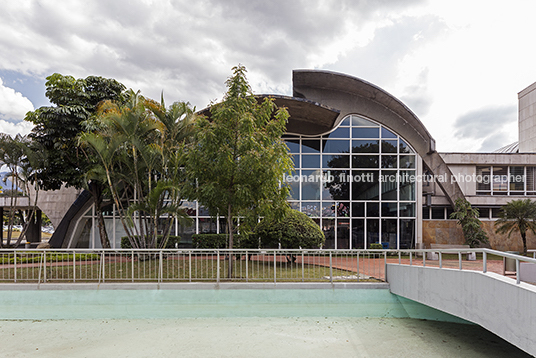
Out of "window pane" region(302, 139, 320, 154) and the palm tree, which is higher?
"window pane" region(302, 139, 320, 154)

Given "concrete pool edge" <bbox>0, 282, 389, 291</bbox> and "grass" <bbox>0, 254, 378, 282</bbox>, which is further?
"grass" <bbox>0, 254, 378, 282</bbox>

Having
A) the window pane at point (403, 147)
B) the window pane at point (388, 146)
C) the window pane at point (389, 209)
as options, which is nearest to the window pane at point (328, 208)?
the window pane at point (389, 209)

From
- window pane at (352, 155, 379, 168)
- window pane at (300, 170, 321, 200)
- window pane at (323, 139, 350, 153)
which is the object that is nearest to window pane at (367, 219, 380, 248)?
window pane at (352, 155, 379, 168)

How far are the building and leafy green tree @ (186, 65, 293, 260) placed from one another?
7.91 meters

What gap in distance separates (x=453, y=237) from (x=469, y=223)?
2140mm

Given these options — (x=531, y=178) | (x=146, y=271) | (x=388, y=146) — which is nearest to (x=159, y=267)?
(x=146, y=271)

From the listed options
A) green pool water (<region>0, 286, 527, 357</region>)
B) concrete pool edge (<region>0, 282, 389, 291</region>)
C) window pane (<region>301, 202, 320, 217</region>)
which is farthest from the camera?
window pane (<region>301, 202, 320, 217</region>)

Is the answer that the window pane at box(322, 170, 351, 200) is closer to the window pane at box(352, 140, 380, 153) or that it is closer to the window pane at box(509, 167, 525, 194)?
the window pane at box(352, 140, 380, 153)

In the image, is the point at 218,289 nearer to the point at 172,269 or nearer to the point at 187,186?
the point at 172,269

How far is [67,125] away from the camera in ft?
51.2

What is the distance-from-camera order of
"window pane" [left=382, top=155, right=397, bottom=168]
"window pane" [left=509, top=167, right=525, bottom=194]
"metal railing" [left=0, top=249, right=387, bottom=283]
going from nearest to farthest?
"metal railing" [left=0, top=249, right=387, bottom=283] < "window pane" [left=382, top=155, right=397, bottom=168] < "window pane" [left=509, top=167, right=525, bottom=194]

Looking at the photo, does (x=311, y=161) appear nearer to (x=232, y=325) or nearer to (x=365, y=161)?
(x=365, y=161)

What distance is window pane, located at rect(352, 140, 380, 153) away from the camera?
1850cm

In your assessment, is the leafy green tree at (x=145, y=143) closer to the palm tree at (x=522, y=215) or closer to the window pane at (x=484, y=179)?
the palm tree at (x=522, y=215)
